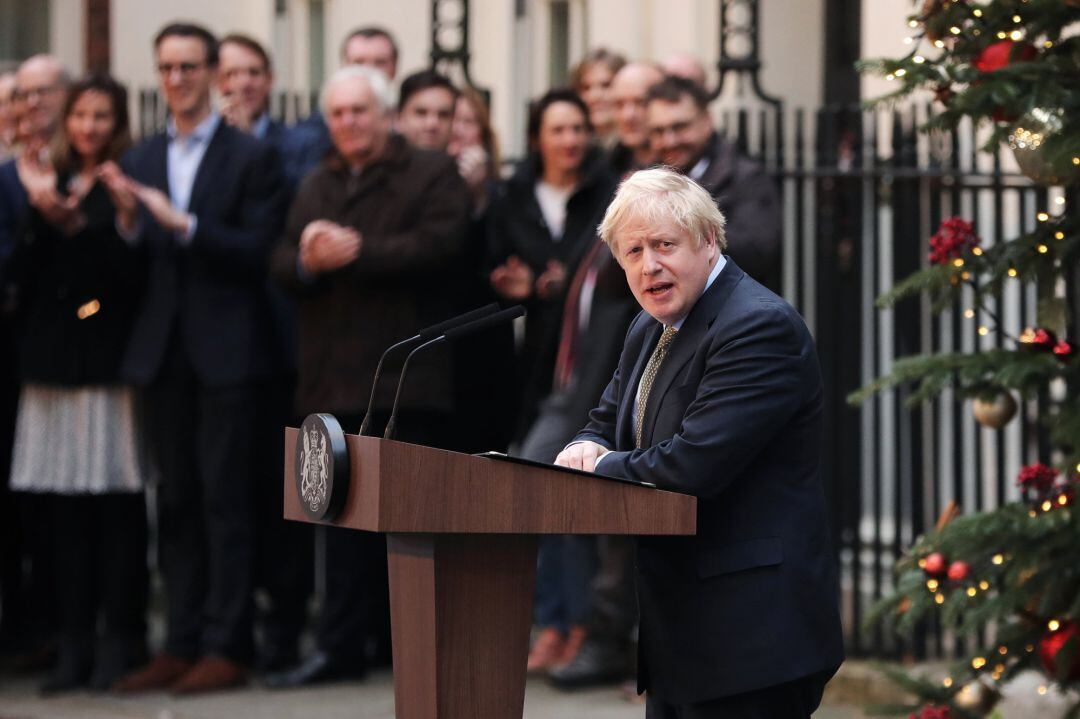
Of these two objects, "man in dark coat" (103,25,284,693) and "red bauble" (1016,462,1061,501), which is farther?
"man in dark coat" (103,25,284,693)

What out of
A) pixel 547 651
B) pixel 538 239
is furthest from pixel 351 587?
pixel 538 239

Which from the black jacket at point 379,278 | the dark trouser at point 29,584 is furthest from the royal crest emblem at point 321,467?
the dark trouser at point 29,584

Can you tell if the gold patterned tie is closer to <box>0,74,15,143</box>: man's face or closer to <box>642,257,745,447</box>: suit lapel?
<box>642,257,745,447</box>: suit lapel

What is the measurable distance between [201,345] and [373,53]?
1.96 meters

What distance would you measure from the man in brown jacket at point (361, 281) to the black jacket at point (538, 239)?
0.24 m

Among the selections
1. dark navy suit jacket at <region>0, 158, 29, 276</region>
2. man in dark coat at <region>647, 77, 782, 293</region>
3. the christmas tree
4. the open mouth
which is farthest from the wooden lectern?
dark navy suit jacket at <region>0, 158, 29, 276</region>

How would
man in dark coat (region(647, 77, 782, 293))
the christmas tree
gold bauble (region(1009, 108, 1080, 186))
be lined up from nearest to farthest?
1. gold bauble (region(1009, 108, 1080, 186))
2. the christmas tree
3. man in dark coat (region(647, 77, 782, 293))

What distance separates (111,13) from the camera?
16625 millimetres

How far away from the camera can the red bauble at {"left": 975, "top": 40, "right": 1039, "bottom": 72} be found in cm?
564

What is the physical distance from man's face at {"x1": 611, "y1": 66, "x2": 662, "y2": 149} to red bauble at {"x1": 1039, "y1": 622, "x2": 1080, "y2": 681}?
2.75 m

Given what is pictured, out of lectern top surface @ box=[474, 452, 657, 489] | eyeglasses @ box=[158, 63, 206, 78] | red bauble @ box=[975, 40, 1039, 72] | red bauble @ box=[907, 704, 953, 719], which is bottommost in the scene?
red bauble @ box=[907, 704, 953, 719]

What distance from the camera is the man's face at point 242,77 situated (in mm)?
8945

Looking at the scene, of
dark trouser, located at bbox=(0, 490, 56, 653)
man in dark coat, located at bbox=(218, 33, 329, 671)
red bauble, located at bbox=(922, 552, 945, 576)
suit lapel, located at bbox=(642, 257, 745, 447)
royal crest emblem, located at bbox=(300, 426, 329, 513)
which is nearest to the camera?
royal crest emblem, located at bbox=(300, 426, 329, 513)

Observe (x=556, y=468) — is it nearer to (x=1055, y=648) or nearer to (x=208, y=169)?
(x=1055, y=648)
